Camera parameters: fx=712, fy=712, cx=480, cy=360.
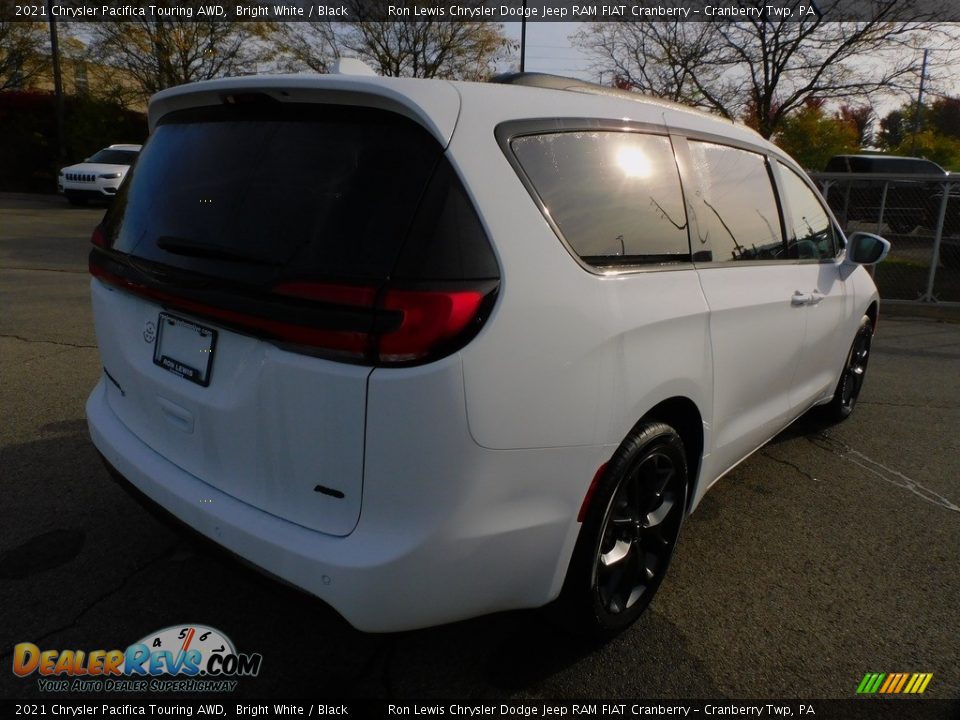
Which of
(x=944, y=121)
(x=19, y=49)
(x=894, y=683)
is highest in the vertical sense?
(x=19, y=49)

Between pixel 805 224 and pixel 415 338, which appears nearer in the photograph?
pixel 415 338

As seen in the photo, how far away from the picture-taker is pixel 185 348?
2.07 metres

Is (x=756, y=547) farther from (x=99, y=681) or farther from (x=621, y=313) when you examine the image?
(x=99, y=681)

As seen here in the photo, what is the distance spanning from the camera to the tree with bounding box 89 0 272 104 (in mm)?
29938

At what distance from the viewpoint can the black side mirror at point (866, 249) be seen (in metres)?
4.05

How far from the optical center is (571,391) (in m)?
1.96

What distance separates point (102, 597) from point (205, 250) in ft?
4.57

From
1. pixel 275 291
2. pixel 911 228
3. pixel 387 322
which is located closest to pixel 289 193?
pixel 275 291

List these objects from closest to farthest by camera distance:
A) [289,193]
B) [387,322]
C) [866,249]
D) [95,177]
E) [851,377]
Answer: [387,322], [289,193], [866,249], [851,377], [95,177]

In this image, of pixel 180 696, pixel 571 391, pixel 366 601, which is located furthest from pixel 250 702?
pixel 571 391

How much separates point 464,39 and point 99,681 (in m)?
34.2

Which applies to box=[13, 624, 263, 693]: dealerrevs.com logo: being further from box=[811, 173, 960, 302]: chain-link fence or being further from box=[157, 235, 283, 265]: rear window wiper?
box=[811, 173, 960, 302]: chain-link fence

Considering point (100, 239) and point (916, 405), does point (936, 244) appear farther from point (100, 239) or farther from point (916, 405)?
point (100, 239)

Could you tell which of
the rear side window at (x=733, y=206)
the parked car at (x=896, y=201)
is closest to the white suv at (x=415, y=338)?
the rear side window at (x=733, y=206)
